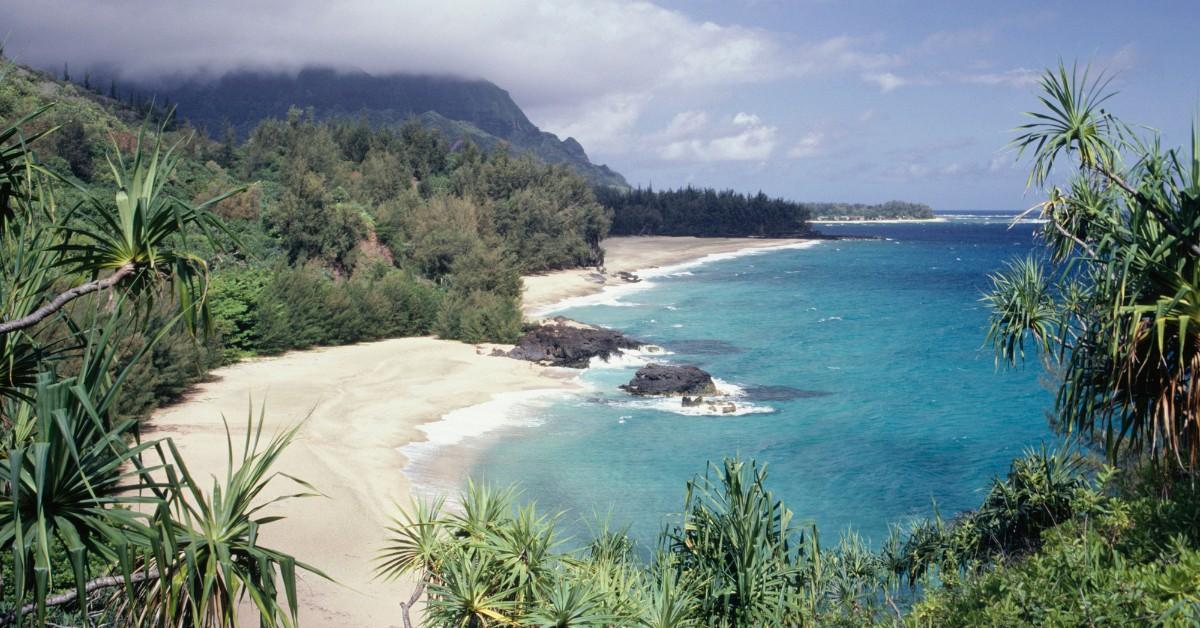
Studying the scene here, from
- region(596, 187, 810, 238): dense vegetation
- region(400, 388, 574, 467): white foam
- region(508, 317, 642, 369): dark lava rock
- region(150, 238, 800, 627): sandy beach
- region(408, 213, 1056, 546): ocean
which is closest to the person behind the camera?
region(150, 238, 800, 627): sandy beach

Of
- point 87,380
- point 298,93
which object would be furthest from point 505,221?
point 298,93

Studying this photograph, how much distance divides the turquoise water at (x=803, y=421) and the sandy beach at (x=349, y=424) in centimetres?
225

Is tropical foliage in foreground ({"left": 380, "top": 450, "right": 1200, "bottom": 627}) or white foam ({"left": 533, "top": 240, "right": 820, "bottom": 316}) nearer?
tropical foliage in foreground ({"left": 380, "top": 450, "right": 1200, "bottom": 627})

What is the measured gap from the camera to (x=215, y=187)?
118ft

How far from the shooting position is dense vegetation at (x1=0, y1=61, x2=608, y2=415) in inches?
1019

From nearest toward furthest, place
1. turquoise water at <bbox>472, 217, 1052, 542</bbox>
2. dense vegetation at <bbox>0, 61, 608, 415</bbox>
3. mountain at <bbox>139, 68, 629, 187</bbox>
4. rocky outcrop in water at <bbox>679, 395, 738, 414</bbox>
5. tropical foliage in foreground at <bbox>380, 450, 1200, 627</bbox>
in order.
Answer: tropical foliage in foreground at <bbox>380, 450, 1200, 627</bbox>
turquoise water at <bbox>472, 217, 1052, 542</bbox>
rocky outcrop in water at <bbox>679, 395, 738, 414</bbox>
dense vegetation at <bbox>0, 61, 608, 415</bbox>
mountain at <bbox>139, 68, 629, 187</bbox>

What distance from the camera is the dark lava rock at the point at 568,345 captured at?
2939 centimetres

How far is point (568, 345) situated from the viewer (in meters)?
30.2

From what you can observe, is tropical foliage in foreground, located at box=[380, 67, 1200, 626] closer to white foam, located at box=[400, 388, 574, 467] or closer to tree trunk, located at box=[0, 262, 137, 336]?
tree trunk, located at box=[0, 262, 137, 336]

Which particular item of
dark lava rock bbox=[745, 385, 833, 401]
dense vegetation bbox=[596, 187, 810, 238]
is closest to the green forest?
dark lava rock bbox=[745, 385, 833, 401]

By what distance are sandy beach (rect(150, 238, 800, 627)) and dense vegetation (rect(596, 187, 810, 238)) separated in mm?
74520

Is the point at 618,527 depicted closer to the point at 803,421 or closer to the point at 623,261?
the point at 803,421

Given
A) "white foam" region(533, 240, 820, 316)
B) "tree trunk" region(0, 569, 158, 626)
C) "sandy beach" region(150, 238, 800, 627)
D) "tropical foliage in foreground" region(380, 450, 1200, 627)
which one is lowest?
"sandy beach" region(150, 238, 800, 627)

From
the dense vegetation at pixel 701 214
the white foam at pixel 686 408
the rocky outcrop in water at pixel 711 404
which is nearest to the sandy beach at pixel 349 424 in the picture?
the white foam at pixel 686 408
